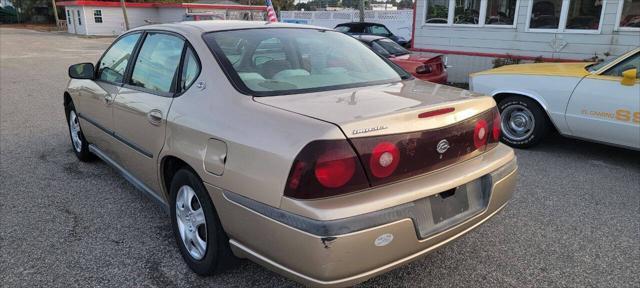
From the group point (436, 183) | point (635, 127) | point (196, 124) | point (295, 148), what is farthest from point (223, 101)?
point (635, 127)

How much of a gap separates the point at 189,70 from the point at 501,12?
937 centimetres

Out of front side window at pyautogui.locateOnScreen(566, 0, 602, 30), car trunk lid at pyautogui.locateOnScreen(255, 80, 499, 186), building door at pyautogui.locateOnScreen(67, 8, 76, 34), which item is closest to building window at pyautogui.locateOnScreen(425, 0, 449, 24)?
front side window at pyautogui.locateOnScreen(566, 0, 602, 30)

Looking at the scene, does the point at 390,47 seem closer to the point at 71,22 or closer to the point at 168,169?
the point at 168,169

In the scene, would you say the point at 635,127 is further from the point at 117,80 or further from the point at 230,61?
the point at 117,80

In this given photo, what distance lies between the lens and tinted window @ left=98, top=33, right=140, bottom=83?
12.5 feet

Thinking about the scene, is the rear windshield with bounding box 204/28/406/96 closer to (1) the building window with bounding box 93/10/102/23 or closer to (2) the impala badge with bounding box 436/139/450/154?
(2) the impala badge with bounding box 436/139/450/154

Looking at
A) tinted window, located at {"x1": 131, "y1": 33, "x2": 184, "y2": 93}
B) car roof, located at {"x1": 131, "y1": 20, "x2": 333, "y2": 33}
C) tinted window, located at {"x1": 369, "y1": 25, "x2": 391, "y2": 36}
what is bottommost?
tinted window, located at {"x1": 369, "y1": 25, "x2": 391, "y2": 36}

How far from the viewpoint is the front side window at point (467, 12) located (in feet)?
35.6

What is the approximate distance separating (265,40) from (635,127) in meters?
3.81

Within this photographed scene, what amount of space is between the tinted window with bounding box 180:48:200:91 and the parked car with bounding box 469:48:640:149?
415 cm

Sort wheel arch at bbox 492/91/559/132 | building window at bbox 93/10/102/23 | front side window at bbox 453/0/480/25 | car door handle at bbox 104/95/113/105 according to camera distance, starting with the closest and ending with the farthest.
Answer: car door handle at bbox 104/95/113/105
wheel arch at bbox 492/91/559/132
front side window at bbox 453/0/480/25
building window at bbox 93/10/102/23

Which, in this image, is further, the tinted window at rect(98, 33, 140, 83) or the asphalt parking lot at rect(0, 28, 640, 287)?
the tinted window at rect(98, 33, 140, 83)

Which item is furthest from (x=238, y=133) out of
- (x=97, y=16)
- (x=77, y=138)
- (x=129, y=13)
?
(x=129, y=13)

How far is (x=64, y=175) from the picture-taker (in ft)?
15.3
